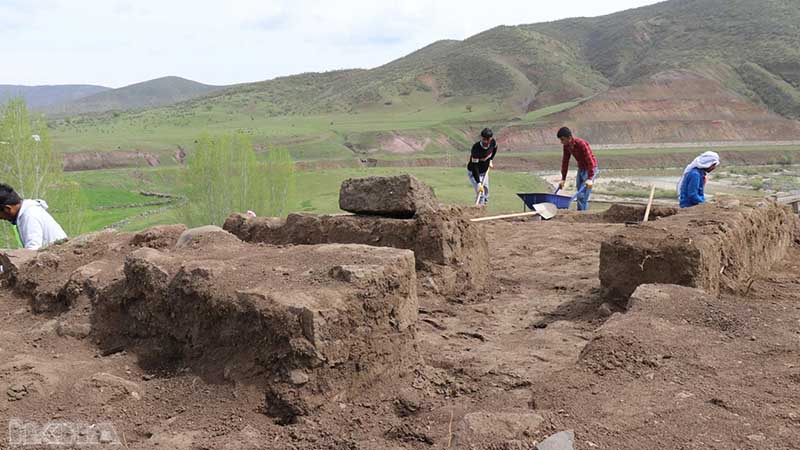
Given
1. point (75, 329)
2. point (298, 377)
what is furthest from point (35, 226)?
point (298, 377)

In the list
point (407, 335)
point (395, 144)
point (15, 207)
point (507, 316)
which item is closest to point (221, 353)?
point (407, 335)

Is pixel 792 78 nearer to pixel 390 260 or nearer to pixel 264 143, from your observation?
pixel 264 143

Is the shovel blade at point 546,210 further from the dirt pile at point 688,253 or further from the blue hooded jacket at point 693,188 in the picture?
the dirt pile at point 688,253

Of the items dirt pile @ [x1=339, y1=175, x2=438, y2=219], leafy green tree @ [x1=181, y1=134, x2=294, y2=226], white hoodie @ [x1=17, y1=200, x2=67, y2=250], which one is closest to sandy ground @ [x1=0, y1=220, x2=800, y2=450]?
white hoodie @ [x1=17, y1=200, x2=67, y2=250]

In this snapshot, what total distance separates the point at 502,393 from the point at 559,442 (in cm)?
116

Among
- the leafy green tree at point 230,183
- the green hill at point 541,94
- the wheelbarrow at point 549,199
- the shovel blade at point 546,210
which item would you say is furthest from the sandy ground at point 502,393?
the green hill at point 541,94

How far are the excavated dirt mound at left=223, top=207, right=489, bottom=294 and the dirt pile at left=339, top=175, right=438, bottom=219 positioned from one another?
0.37 ft

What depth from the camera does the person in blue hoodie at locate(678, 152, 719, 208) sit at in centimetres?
801

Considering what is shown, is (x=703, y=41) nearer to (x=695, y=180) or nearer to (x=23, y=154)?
(x=23, y=154)

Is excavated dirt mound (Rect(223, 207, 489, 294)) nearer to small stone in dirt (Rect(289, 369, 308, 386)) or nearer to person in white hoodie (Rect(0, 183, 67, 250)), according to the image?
person in white hoodie (Rect(0, 183, 67, 250))

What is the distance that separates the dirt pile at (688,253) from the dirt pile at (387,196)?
1.94 m

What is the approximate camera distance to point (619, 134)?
5769 centimetres

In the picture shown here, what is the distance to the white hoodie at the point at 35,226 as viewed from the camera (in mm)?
6492

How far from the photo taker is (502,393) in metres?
4.16
